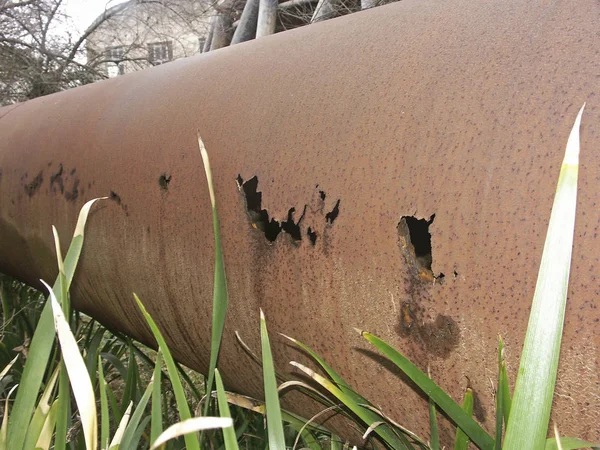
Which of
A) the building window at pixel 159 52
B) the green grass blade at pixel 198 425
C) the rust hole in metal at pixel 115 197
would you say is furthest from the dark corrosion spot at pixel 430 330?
the building window at pixel 159 52

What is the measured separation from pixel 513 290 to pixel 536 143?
13 centimetres

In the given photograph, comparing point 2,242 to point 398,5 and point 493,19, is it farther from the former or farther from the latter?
point 493,19

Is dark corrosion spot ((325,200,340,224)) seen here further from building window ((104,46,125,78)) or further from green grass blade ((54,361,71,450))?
building window ((104,46,125,78))

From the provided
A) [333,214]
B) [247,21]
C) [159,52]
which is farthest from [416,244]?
[159,52]

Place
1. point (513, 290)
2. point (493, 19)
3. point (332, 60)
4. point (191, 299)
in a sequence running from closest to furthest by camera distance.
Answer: point (513, 290) < point (493, 19) < point (332, 60) < point (191, 299)

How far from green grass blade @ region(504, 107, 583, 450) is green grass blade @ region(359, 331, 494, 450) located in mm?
105

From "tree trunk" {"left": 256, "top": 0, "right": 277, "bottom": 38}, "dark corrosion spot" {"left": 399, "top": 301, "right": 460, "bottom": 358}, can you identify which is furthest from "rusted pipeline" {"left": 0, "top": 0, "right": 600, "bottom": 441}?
"tree trunk" {"left": 256, "top": 0, "right": 277, "bottom": 38}

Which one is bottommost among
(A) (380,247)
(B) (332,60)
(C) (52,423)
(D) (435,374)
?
(C) (52,423)

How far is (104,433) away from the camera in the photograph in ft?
2.20

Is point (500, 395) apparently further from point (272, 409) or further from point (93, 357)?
point (93, 357)

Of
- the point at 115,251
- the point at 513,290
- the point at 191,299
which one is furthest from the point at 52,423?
the point at 513,290

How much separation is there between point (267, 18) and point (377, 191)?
241 centimetres

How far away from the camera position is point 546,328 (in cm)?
43

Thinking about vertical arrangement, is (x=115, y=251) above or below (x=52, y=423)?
above
